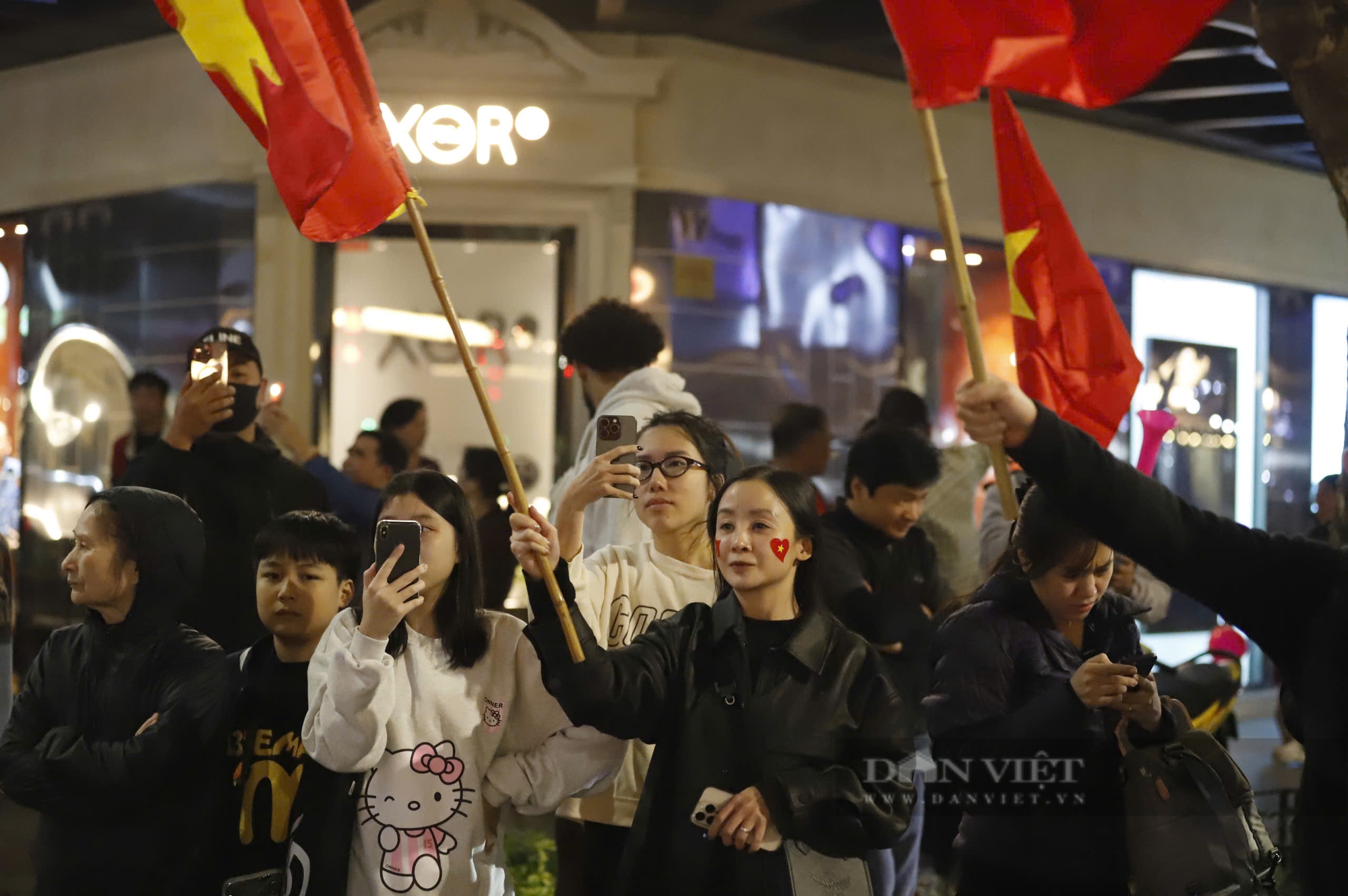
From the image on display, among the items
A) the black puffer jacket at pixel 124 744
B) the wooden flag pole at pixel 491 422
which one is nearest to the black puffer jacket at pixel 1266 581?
the wooden flag pole at pixel 491 422

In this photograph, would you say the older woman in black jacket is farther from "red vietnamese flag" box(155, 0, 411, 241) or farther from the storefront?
the storefront

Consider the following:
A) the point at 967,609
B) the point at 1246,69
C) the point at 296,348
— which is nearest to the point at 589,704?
the point at 967,609

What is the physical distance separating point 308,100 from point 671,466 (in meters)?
1.15

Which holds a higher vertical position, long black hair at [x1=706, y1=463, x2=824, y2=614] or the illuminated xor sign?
the illuminated xor sign

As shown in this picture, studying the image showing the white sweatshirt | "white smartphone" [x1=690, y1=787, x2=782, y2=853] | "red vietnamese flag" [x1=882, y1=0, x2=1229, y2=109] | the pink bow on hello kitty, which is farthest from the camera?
the white sweatshirt

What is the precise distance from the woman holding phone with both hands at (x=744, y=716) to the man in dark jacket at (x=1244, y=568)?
76cm

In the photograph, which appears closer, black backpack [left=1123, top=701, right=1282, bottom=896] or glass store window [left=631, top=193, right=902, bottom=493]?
black backpack [left=1123, top=701, right=1282, bottom=896]

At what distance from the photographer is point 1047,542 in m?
3.05

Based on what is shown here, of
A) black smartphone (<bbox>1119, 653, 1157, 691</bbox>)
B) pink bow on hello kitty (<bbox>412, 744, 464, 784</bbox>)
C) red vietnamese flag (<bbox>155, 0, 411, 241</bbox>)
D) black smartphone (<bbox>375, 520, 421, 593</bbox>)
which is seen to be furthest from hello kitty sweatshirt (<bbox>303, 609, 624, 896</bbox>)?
black smartphone (<bbox>1119, 653, 1157, 691</bbox>)

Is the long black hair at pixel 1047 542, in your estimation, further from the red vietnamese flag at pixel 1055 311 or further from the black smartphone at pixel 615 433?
the black smartphone at pixel 615 433

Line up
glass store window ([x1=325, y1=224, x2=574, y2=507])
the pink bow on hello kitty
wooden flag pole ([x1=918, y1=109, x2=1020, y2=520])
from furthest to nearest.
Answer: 1. glass store window ([x1=325, y1=224, x2=574, y2=507])
2. the pink bow on hello kitty
3. wooden flag pole ([x1=918, y1=109, x2=1020, y2=520])

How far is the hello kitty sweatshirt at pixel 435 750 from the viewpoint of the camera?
275 cm

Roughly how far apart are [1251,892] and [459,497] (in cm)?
181

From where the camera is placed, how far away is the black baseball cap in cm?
405
